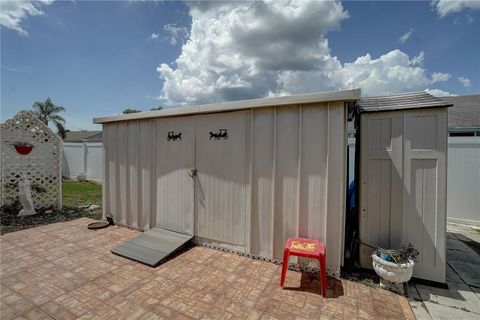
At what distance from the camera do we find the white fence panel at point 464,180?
5.43 metres

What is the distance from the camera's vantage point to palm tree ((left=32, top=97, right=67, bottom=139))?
60.6ft

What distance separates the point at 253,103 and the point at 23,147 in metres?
6.83

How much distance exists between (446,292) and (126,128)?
19.8ft

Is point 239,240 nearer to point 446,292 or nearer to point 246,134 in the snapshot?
point 246,134

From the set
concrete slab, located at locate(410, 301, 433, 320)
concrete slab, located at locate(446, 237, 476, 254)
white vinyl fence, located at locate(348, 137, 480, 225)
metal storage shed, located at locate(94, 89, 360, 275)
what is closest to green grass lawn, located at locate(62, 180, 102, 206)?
metal storage shed, located at locate(94, 89, 360, 275)

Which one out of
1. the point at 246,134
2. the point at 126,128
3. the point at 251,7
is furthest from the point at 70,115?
the point at 246,134

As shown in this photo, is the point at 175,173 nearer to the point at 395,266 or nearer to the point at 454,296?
the point at 395,266

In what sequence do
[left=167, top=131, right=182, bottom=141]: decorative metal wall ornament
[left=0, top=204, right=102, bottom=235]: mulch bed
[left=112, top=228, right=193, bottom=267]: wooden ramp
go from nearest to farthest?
1. [left=112, top=228, right=193, bottom=267]: wooden ramp
2. [left=167, top=131, right=182, bottom=141]: decorative metal wall ornament
3. [left=0, top=204, right=102, bottom=235]: mulch bed

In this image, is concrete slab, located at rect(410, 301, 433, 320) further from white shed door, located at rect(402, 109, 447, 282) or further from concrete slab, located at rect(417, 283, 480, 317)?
white shed door, located at rect(402, 109, 447, 282)

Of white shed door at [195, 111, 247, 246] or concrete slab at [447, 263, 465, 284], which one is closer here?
concrete slab at [447, 263, 465, 284]

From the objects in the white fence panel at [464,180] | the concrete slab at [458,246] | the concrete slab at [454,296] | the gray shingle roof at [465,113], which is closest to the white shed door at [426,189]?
the concrete slab at [454,296]

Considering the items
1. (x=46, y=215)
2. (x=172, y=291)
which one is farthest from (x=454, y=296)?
(x=46, y=215)

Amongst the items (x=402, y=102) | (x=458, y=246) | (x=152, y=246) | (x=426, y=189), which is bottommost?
(x=458, y=246)

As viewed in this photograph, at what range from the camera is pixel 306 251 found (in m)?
2.62
